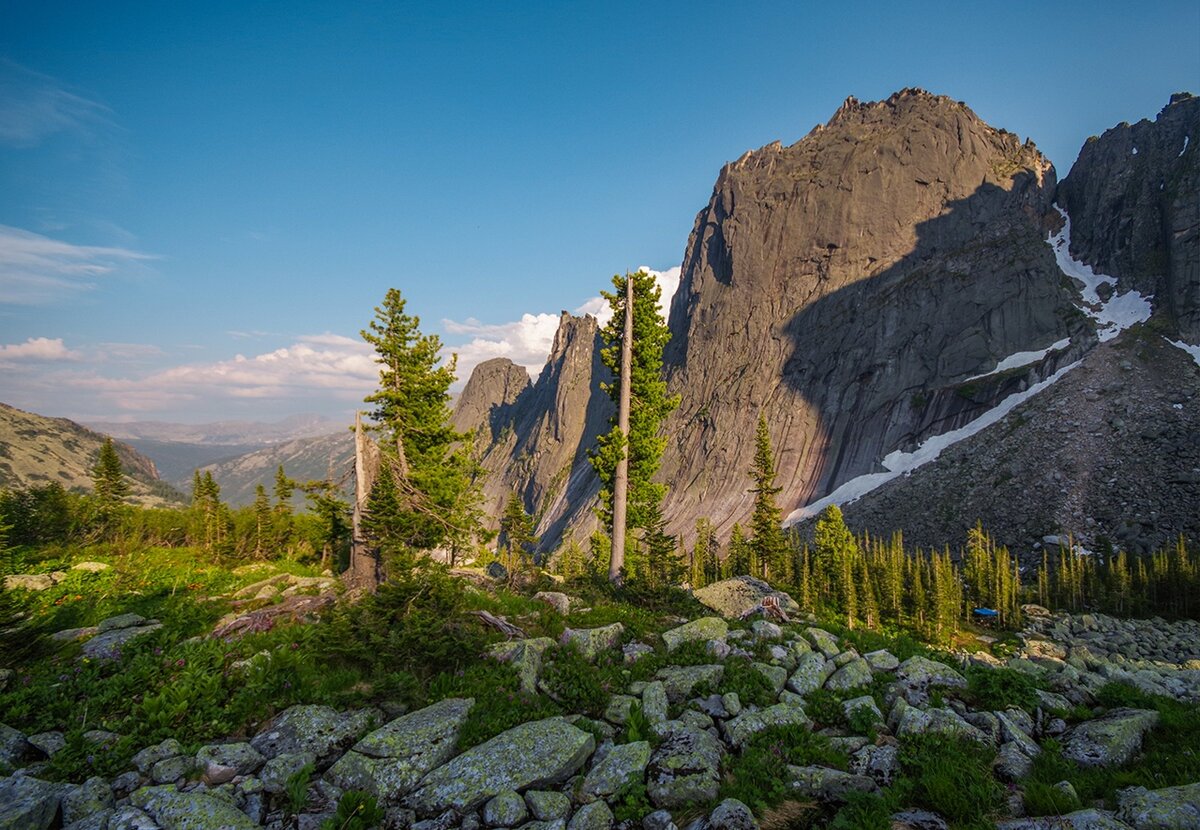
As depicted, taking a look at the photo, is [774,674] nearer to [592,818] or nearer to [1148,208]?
[592,818]

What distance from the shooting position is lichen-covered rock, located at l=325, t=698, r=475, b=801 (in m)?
6.78

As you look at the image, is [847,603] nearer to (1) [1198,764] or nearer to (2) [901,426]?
(1) [1198,764]

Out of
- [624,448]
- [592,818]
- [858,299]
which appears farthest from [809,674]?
[858,299]

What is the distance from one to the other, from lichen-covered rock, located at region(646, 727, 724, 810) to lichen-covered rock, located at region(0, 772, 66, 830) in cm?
682

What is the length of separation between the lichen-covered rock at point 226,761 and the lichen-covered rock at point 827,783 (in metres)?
7.23

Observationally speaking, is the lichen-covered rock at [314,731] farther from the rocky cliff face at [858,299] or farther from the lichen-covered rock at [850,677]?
the rocky cliff face at [858,299]

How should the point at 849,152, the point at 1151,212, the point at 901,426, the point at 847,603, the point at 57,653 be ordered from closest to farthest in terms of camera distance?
the point at 57,653 < the point at 847,603 < the point at 901,426 < the point at 1151,212 < the point at 849,152

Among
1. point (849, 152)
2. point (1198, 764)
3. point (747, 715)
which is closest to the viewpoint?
point (1198, 764)

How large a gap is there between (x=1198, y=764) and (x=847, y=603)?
35.5 meters

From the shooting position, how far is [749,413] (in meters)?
Answer: 130

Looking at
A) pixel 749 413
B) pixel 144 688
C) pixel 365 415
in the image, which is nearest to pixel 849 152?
pixel 749 413

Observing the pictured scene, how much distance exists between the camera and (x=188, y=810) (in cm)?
575

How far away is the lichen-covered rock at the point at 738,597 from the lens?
51.3 ft

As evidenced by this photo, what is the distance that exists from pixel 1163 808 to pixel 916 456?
349 feet
